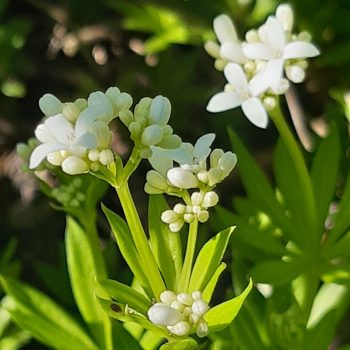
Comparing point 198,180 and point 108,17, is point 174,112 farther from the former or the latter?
point 198,180

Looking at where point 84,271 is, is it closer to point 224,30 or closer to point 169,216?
point 169,216

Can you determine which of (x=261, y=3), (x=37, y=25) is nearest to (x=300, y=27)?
(x=261, y=3)

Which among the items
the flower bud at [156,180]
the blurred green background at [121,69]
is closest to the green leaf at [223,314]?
the flower bud at [156,180]

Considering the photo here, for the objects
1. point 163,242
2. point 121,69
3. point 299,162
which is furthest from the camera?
point 121,69

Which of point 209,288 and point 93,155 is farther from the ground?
point 93,155

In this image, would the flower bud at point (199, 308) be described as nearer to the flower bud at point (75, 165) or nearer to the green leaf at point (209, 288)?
the green leaf at point (209, 288)

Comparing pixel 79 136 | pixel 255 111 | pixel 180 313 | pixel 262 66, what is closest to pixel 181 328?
pixel 180 313

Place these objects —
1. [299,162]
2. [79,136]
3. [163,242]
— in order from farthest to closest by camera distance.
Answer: [299,162] < [163,242] < [79,136]
